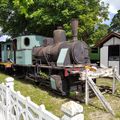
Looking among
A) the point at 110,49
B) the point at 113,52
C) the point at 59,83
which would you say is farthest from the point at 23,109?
the point at 110,49

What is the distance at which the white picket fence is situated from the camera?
2.86 meters

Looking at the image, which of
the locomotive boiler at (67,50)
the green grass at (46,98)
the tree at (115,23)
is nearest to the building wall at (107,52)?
the locomotive boiler at (67,50)

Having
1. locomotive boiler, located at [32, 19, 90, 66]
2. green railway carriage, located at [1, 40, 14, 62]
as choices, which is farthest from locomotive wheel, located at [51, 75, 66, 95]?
green railway carriage, located at [1, 40, 14, 62]

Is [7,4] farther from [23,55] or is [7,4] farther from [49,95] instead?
[49,95]

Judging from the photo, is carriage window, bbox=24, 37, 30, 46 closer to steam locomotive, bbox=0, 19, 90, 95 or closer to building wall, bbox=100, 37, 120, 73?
steam locomotive, bbox=0, 19, 90, 95

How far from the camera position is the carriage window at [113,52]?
1707 centimetres

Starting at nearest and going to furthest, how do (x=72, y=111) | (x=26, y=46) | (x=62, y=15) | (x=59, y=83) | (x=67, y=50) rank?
1. (x=72, y=111)
2. (x=59, y=83)
3. (x=67, y=50)
4. (x=26, y=46)
5. (x=62, y=15)

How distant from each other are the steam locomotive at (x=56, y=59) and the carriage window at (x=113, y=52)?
19.6 ft

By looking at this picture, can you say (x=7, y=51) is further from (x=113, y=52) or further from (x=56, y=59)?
(x=113, y=52)

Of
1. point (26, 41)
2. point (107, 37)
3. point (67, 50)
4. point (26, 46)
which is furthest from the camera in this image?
point (107, 37)

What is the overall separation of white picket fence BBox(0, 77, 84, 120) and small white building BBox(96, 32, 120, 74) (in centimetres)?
1208

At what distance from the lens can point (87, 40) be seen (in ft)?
70.4

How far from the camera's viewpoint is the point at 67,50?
10117 millimetres

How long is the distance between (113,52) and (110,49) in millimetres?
361
